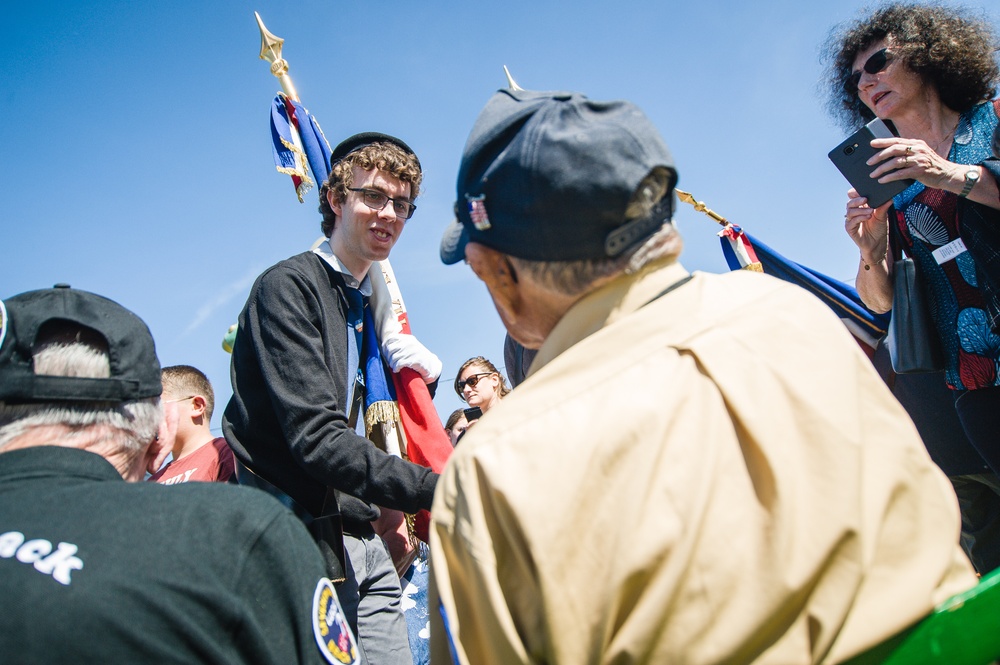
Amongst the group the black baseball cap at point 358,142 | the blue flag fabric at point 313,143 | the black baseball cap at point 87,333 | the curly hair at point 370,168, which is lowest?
the black baseball cap at point 87,333

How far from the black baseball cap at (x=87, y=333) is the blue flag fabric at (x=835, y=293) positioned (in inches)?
135

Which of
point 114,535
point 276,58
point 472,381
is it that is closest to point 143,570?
point 114,535

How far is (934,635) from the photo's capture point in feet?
3.23

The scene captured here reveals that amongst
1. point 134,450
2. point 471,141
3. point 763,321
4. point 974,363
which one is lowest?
point 974,363

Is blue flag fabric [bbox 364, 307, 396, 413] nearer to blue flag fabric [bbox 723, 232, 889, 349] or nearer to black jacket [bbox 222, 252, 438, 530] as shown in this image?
black jacket [bbox 222, 252, 438, 530]

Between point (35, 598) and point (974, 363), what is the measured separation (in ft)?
9.31

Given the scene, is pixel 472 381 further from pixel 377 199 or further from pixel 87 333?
pixel 87 333

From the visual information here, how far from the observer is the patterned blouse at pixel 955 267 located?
99.6 inches

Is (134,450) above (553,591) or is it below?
above

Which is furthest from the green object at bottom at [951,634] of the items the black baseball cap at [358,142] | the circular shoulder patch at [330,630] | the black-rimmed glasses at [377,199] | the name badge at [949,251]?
the black baseball cap at [358,142]

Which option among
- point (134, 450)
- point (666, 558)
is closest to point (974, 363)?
point (666, 558)

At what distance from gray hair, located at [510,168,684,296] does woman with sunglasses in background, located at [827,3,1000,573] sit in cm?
176

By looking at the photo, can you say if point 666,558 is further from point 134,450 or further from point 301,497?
point 301,497

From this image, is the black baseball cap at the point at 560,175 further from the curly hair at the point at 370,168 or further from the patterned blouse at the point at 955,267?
the patterned blouse at the point at 955,267
